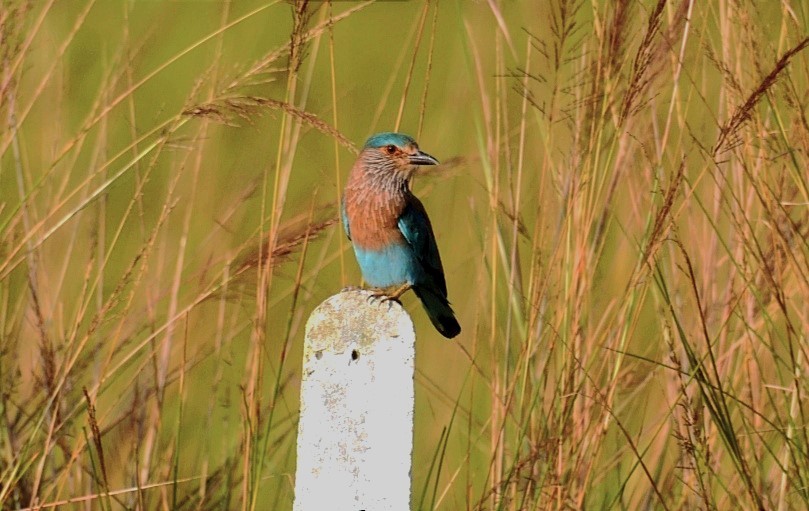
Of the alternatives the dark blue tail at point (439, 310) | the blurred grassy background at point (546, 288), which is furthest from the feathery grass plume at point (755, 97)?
the dark blue tail at point (439, 310)

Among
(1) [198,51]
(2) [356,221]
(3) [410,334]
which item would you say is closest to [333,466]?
(3) [410,334]

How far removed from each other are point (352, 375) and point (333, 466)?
164mm

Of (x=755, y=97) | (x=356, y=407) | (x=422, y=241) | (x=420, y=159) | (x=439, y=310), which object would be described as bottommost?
(x=356, y=407)

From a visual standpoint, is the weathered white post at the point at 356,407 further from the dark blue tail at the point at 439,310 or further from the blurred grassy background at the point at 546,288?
the dark blue tail at the point at 439,310

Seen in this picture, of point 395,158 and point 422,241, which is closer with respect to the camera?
point 422,241

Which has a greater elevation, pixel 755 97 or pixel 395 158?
pixel 395 158

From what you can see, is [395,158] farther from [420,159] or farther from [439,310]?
[439,310]

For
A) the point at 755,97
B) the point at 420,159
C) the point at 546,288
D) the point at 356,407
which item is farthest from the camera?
the point at 420,159

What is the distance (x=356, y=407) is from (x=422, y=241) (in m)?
1.93

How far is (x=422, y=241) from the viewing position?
4.29 m

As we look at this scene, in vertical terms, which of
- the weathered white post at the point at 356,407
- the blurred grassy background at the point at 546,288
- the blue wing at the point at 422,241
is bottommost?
the weathered white post at the point at 356,407

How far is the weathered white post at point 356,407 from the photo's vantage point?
2.36 meters

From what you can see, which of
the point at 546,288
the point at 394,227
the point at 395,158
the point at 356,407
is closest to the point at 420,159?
the point at 395,158

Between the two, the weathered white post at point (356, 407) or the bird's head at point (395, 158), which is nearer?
the weathered white post at point (356, 407)
